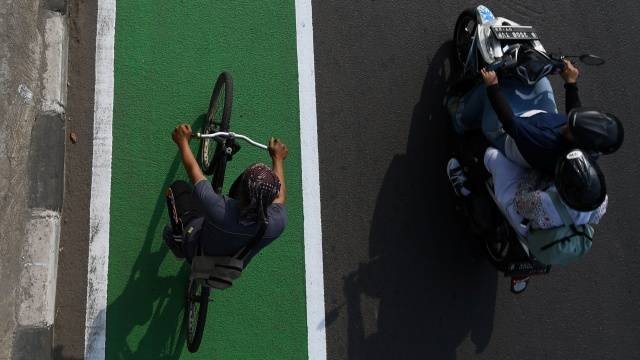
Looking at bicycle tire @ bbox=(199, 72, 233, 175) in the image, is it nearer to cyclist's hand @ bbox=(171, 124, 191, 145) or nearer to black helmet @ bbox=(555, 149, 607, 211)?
cyclist's hand @ bbox=(171, 124, 191, 145)

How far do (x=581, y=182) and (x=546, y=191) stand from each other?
0.49 metres

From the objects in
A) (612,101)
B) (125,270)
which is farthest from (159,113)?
(612,101)

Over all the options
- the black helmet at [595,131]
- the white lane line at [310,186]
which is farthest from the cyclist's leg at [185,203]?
the black helmet at [595,131]

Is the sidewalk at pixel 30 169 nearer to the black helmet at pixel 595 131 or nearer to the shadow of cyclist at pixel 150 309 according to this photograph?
the shadow of cyclist at pixel 150 309

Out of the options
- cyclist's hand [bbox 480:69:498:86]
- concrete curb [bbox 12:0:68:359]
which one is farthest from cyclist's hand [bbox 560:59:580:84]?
concrete curb [bbox 12:0:68:359]

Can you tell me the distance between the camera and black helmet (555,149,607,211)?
3.73 m

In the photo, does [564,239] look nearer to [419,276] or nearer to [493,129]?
[493,129]

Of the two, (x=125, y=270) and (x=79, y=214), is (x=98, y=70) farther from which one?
(x=125, y=270)

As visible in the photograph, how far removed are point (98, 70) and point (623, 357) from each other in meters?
5.74

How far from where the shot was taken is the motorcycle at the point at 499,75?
4.79 m

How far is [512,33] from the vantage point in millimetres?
5027

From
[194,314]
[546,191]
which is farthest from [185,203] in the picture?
[546,191]

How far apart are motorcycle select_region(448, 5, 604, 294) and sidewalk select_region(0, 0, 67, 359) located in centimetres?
374

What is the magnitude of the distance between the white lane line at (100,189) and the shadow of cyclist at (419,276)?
2192 mm
